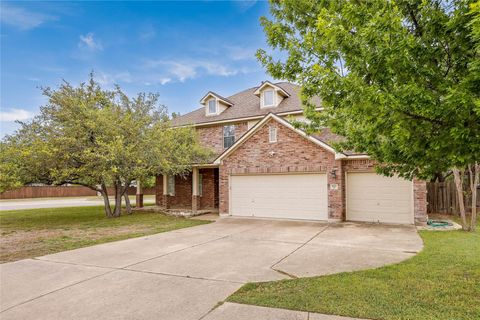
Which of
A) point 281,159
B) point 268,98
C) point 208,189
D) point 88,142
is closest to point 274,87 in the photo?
point 268,98

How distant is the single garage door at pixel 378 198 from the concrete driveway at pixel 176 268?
186 cm

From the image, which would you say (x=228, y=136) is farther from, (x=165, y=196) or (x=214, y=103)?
(x=165, y=196)

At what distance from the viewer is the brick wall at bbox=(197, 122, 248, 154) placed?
1919cm

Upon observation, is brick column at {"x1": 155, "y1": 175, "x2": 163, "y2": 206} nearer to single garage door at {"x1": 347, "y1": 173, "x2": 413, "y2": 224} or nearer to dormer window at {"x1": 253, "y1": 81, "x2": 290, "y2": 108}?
dormer window at {"x1": 253, "y1": 81, "x2": 290, "y2": 108}

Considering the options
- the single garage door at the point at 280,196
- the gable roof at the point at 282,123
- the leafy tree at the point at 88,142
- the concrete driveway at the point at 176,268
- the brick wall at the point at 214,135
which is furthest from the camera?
the brick wall at the point at 214,135

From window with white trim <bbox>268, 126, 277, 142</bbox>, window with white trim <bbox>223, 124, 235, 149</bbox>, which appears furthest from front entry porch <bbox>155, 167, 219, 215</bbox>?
window with white trim <bbox>268, 126, 277, 142</bbox>

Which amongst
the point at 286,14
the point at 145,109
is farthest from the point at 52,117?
the point at 286,14

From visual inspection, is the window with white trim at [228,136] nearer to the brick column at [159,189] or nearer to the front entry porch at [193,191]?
the front entry porch at [193,191]

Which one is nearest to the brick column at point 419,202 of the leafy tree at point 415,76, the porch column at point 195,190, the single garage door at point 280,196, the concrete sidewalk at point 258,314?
the single garage door at point 280,196

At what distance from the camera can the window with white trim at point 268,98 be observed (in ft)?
61.9

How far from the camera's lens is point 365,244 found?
8773 millimetres

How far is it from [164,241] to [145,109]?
9.39 meters

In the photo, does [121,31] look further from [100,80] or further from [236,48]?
[236,48]

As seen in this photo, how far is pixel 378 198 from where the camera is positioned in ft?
43.2
